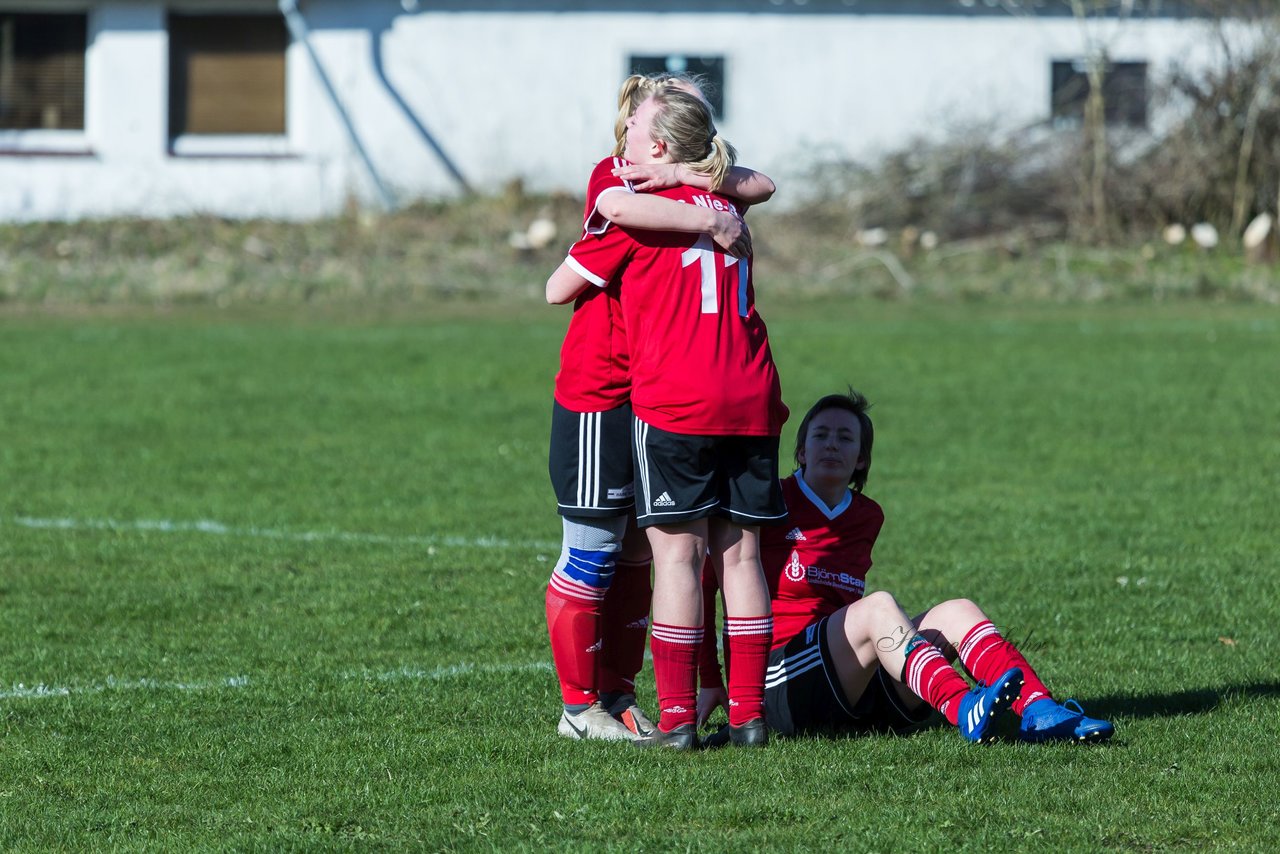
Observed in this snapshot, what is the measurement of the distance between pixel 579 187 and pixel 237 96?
5.34 meters

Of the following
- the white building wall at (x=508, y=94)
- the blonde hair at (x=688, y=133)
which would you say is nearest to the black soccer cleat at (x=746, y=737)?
the blonde hair at (x=688, y=133)

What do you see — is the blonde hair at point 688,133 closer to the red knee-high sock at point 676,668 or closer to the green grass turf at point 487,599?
the red knee-high sock at point 676,668

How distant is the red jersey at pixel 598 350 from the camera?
4.63 metres

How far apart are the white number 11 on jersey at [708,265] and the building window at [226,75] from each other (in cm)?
2327

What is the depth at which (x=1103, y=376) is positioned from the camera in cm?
1454

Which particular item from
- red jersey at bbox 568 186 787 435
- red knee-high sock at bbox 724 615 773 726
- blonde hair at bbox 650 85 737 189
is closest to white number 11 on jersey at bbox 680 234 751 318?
red jersey at bbox 568 186 787 435

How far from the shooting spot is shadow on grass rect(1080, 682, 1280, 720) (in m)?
5.13

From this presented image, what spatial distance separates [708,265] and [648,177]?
27 centimetres

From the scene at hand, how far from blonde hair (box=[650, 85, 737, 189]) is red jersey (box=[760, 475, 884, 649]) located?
37.7 inches

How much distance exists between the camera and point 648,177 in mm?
4578

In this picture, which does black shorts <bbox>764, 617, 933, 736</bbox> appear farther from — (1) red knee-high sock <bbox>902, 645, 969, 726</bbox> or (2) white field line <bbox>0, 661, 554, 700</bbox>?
(2) white field line <bbox>0, 661, 554, 700</bbox>

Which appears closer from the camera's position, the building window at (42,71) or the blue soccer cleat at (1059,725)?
the blue soccer cleat at (1059,725)

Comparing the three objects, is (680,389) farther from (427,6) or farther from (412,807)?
(427,6)

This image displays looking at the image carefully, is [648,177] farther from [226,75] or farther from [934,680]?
[226,75]
